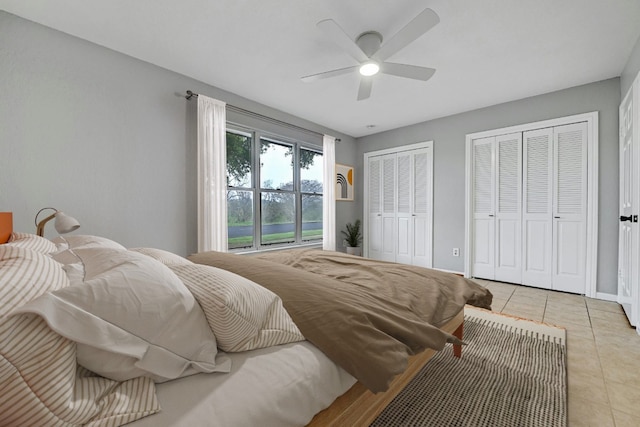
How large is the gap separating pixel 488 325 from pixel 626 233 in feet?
5.67

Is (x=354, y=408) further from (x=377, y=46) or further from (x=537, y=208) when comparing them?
(x=537, y=208)

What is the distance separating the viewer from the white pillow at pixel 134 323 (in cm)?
58

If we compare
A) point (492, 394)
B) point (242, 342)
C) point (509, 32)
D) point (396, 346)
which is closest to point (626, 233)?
point (509, 32)

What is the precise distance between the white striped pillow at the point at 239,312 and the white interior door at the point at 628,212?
9.91 feet

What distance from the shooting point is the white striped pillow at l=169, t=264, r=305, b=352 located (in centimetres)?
79

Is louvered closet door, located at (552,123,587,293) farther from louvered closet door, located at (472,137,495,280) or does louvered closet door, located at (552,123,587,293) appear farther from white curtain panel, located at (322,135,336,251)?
white curtain panel, located at (322,135,336,251)

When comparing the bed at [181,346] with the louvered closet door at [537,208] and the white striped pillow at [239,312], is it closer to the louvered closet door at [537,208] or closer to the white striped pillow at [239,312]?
the white striped pillow at [239,312]

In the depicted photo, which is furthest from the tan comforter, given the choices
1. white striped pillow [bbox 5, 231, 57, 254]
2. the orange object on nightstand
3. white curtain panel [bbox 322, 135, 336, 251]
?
white curtain panel [bbox 322, 135, 336, 251]

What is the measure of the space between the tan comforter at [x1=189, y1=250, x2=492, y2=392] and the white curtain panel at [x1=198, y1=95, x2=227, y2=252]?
1.39 m

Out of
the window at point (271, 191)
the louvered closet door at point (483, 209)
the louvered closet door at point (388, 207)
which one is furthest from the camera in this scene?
the louvered closet door at point (388, 207)

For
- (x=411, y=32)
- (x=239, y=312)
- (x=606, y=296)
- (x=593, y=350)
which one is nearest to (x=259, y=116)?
(x=411, y=32)

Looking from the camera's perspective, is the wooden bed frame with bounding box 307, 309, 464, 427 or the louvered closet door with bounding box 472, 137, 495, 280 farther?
the louvered closet door with bounding box 472, 137, 495, 280

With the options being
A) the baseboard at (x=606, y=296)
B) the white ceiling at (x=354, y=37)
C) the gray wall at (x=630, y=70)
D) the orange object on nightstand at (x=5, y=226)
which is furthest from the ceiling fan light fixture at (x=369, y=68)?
the baseboard at (x=606, y=296)

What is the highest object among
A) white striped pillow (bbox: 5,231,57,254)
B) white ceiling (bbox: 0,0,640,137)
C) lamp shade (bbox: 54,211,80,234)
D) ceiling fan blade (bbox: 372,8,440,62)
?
white ceiling (bbox: 0,0,640,137)
